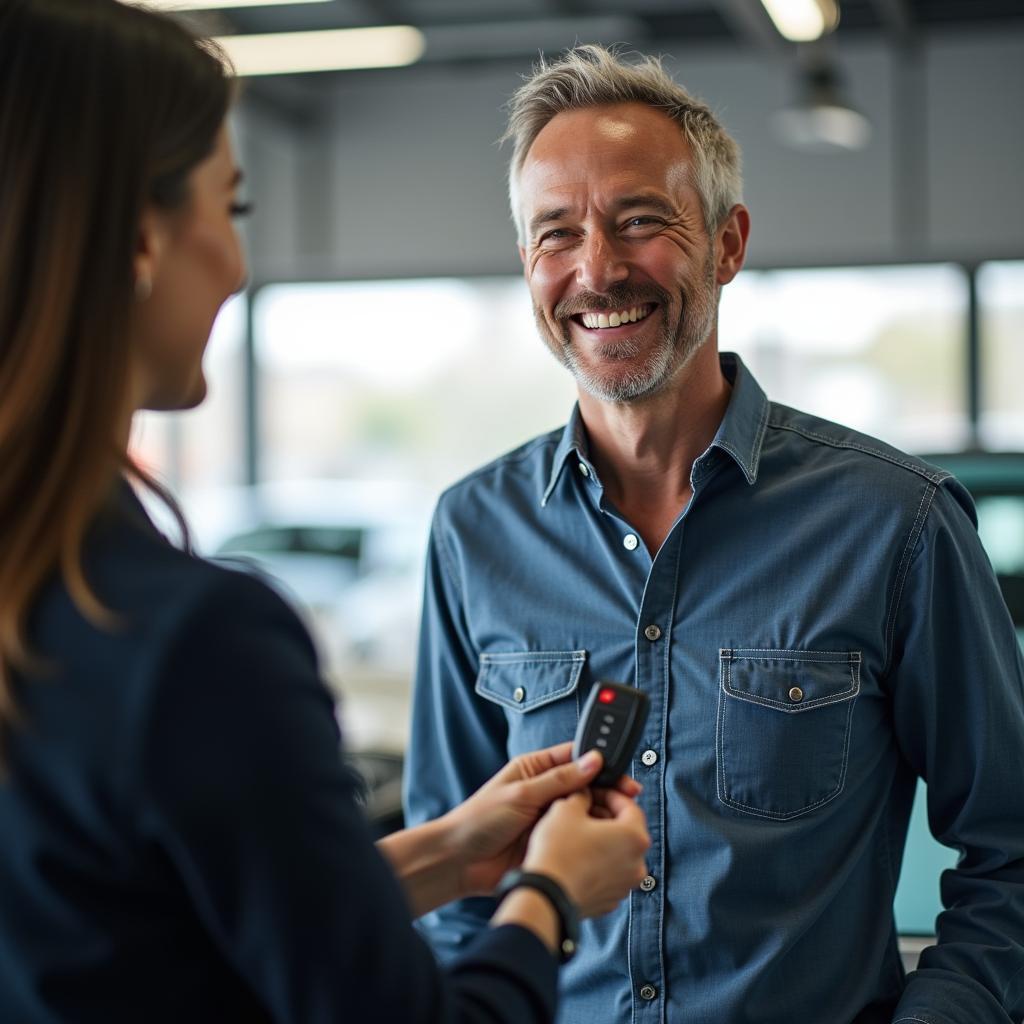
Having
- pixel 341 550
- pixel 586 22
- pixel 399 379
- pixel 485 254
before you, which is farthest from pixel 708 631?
pixel 399 379

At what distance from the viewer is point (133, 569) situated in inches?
30.8

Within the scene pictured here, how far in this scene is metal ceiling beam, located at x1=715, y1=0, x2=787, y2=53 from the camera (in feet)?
16.7

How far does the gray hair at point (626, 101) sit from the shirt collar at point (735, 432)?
0.20 metres

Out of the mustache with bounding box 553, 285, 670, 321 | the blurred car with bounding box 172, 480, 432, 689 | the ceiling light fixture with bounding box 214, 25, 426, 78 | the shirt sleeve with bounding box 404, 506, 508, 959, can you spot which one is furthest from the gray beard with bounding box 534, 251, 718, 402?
the ceiling light fixture with bounding box 214, 25, 426, 78

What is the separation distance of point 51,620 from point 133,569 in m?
0.05

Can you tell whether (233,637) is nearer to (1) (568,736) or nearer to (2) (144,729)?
(2) (144,729)

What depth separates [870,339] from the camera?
7.47 m

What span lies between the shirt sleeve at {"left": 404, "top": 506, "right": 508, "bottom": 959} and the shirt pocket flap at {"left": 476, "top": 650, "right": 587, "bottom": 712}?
58mm

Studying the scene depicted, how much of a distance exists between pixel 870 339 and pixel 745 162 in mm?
1242

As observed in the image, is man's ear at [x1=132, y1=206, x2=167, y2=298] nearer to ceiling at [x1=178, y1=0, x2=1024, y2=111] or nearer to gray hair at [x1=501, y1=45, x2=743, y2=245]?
gray hair at [x1=501, y1=45, x2=743, y2=245]

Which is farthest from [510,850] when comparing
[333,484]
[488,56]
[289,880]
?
[333,484]

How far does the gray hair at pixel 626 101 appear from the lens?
161cm

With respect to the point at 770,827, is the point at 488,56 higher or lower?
higher

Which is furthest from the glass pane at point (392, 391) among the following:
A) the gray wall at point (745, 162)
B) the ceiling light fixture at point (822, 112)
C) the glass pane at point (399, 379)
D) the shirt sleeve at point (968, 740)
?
the shirt sleeve at point (968, 740)
